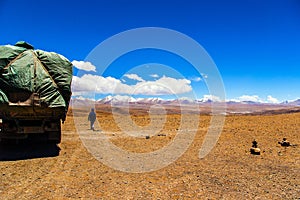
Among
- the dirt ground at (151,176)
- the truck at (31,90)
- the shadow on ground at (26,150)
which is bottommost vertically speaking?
the dirt ground at (151,176)

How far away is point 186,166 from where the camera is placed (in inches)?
331

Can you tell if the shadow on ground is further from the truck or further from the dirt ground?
the truck

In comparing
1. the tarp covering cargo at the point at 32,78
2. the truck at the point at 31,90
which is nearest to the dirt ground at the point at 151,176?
the truck at the point at 31,90

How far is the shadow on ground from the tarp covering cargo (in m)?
1.89

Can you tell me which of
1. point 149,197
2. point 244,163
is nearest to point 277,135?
point 244,163

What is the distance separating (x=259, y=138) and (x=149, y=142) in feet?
21.2

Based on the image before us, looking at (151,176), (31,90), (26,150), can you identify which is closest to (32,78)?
(31,90)

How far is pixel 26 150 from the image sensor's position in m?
10.1

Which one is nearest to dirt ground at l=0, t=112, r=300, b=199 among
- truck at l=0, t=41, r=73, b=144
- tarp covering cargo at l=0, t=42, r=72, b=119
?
truck at l=0, t=41, r=73, b=144

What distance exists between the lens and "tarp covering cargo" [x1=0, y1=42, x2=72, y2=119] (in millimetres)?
8695

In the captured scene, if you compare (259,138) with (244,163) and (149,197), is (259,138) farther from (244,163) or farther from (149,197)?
(149,197)

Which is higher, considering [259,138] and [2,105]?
[2,105]

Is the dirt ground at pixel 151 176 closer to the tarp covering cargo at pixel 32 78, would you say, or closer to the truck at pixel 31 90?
the truck at pixel 31 90

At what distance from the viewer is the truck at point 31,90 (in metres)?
8.73
